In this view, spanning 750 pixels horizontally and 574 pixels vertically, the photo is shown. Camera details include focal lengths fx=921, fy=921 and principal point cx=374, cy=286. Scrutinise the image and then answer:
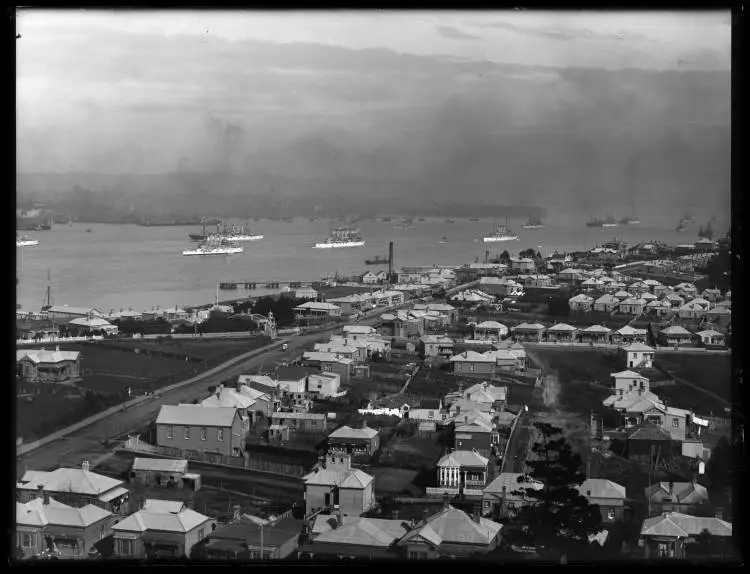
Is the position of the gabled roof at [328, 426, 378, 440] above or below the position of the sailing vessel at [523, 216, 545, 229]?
below

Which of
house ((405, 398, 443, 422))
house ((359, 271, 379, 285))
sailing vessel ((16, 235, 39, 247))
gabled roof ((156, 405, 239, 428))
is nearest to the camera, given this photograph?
gabled roof ((156, 405, 239, 428))

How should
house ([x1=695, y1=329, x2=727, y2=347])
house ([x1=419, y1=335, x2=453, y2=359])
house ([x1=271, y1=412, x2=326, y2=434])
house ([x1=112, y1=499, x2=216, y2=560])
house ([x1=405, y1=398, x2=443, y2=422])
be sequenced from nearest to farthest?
house ([x1=112, y1=499, x2=216, y2=560]) < house ([x1=271, y1=412, x2=326, y2=434]) < house ([x1=405, y1=398, x2=443, y2=422]) < house ([x1=419, y1=335, x2=453, y2=359]) < house ([x1=695, y1=329, x2=727, y2=347])

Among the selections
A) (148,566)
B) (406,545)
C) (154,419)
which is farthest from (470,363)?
(148,566)

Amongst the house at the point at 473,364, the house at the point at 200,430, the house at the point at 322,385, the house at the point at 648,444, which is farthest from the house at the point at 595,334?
the house at the point at 200,430

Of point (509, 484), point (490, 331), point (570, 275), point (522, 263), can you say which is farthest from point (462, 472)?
point (522, 263)

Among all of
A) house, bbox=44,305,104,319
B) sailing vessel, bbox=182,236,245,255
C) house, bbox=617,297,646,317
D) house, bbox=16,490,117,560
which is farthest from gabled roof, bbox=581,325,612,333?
house, bbox=16,490,117,560

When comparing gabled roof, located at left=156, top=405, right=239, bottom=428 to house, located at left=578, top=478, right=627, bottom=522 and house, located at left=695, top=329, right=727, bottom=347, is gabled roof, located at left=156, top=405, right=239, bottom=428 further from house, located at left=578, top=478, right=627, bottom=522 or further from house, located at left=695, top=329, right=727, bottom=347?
house, located at left=695, top=329, right=727, bottom=347

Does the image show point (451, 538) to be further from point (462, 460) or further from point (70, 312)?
point (70, 312)
